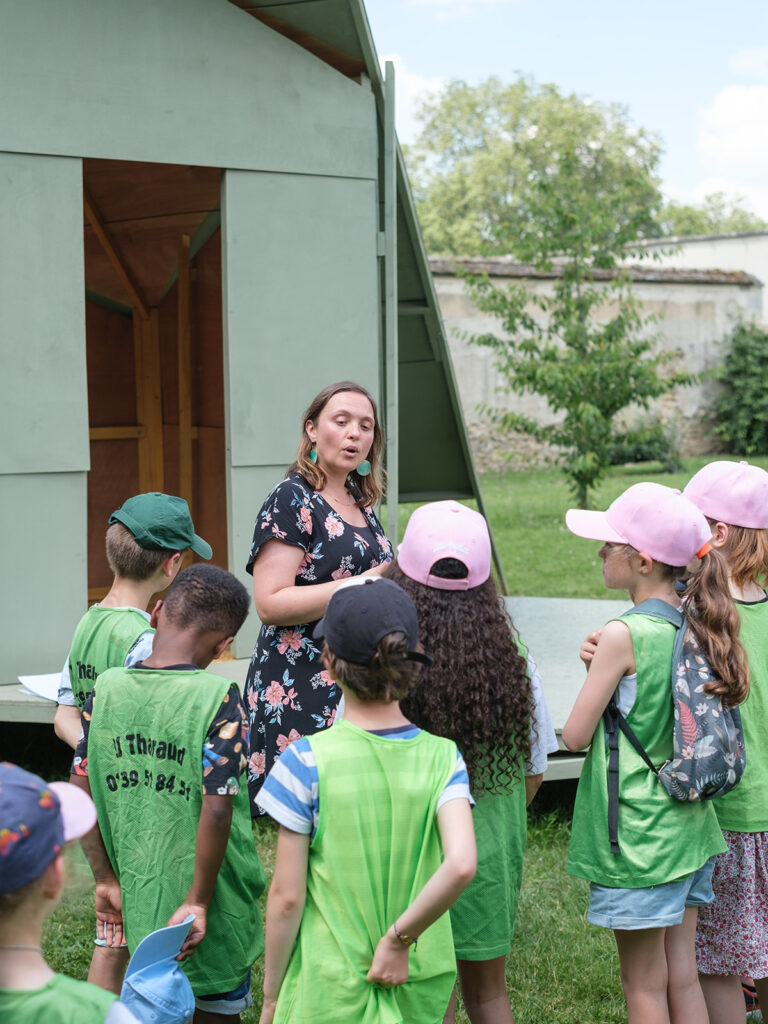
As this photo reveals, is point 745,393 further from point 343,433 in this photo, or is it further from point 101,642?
point 101,642

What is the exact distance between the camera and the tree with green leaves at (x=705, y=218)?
55.4 metres

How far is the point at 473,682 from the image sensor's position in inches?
84.6

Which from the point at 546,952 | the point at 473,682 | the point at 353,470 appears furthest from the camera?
the point at 546,952

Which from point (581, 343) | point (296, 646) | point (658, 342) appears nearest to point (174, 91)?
point (296, 646)

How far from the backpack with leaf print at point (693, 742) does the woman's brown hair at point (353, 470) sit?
1.00m

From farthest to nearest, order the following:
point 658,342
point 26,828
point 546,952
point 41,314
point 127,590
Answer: point 658,342, point 41,314, point 546,952, point 127,590, point 26,828

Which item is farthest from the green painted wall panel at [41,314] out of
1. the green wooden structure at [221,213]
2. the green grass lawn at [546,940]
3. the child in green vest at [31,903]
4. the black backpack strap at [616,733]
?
the child in green vest at [31,903]

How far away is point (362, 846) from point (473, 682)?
460 millimetres

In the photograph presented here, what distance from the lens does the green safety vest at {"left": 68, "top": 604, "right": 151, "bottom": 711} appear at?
2.47 meters

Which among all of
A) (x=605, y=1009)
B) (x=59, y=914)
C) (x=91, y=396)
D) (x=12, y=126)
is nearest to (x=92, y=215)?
(x=91, y=396)

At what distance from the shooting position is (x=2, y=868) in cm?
132

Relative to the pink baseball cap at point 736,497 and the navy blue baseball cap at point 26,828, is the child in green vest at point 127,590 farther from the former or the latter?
the pink baseball cap at point 736,497

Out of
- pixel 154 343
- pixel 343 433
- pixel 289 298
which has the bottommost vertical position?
pixel 343 433

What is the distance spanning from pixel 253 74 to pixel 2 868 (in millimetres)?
3983
